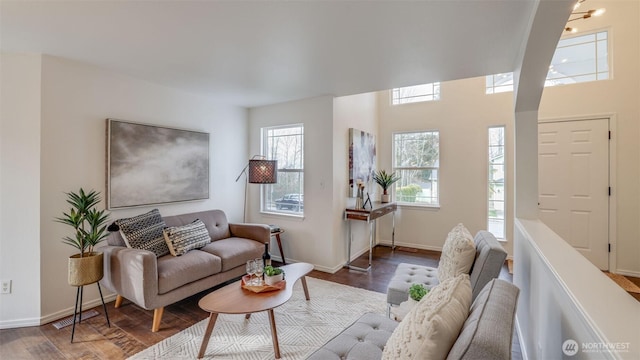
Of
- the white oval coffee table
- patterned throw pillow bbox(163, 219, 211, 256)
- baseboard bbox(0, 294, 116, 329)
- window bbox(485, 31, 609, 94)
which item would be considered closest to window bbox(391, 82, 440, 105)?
window bbox(485, 31, 609, 94)

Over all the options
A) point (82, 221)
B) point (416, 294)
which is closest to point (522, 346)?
point (416, 294)

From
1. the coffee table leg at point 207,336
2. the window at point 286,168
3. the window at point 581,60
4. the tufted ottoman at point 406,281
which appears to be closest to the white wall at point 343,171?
the window at point 286,168

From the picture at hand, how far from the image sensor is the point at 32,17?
193 cm

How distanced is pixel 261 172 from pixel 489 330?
10.8 feet

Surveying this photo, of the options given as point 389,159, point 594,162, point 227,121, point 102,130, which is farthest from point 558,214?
point 102,130

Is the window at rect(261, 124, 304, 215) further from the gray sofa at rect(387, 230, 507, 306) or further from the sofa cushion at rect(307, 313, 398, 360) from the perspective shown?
the sofa cushion at rect(307, 313, 398, 360)

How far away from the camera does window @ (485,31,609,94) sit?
3.65m

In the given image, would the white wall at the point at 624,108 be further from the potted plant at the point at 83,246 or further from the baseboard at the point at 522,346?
the potted plant at the point at 83,246

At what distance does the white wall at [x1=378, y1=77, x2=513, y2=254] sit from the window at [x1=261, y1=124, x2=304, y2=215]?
78.7 inches

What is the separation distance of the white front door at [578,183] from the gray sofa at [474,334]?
3558mm

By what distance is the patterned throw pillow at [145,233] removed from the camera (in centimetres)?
272

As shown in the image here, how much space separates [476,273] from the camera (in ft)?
6.49

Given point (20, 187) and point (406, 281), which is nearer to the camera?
point (406, 281)

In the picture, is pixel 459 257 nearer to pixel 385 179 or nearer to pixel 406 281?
pixel 406 281
